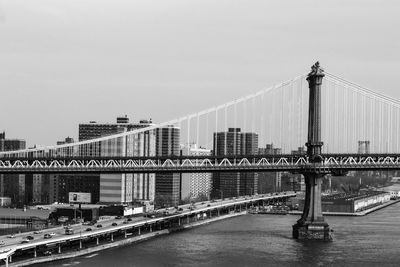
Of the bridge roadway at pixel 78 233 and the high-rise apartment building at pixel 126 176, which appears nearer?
the bridge roadway at pixel 78 233

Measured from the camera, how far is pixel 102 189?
315 ft

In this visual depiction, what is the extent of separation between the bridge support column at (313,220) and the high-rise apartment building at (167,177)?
49.4m

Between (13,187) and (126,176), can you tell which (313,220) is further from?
(13,187)

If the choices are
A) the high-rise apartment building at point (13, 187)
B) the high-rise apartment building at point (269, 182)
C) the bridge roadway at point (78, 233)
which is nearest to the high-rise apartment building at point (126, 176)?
the high-rise apartment building at point (13, 187)

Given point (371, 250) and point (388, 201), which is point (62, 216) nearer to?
point (371, 250)

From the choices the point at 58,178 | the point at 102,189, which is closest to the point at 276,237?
the point at 102,189

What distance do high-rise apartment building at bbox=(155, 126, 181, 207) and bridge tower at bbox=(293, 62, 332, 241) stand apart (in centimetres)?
4947

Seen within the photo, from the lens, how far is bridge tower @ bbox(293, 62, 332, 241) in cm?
5406

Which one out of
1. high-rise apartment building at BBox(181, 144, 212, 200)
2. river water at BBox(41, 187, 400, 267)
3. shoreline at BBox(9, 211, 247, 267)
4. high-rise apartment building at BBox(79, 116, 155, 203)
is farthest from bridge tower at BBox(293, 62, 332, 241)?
high-rise apartment building at BBox(181, 144, 212, 200)

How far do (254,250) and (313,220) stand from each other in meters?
8.35

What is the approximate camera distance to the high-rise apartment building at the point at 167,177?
352 ft

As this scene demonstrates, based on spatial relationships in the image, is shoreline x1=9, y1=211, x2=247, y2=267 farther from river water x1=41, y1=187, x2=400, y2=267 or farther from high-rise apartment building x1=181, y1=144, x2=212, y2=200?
high-rise apartment building x1=181, y1=144, x2=212, y2=200

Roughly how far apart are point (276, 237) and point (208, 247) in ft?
27.3

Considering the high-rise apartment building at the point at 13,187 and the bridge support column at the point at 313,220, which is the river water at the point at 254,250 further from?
the high-rise apartment building at the point at 13,187
